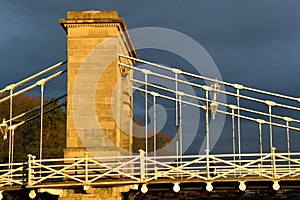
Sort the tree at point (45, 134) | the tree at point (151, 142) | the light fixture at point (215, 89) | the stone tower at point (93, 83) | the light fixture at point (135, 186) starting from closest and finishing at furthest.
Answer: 1. the light fixture at point (135, 186)
2. the stone tower at point (93, 83)
3. the light fixture at point (215, 89)
4. the tree at point (45, 134)
5. the tree at point (151, 142)

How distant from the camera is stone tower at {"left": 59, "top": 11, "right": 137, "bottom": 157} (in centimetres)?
2270

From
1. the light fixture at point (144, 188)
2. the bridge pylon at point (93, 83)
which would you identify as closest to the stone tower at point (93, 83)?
the bridge pylon at point (93, 83)

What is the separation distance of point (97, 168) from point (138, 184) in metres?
1.61

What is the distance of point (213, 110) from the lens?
23453 millimetres

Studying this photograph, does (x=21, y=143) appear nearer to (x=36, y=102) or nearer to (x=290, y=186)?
(x=36, y=102)

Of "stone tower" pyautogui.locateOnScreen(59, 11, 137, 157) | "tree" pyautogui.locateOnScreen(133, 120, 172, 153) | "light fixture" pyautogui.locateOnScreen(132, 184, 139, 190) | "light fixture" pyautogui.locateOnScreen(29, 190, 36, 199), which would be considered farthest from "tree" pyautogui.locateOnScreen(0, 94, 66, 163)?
"light fixture" pyautogui.locateOnScreen(132, 184, 139, 190)

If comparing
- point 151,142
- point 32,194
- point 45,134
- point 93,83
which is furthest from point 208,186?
point 151,142

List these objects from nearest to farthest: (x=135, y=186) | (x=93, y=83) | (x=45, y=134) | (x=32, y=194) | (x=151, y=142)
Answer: (x=32, y=194) → (x=135, y=186) → (x=93, y=83) → (x=45, y=134) → (x=151, y=142)

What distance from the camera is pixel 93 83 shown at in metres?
23.1

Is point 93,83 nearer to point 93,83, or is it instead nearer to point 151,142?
point 93,83

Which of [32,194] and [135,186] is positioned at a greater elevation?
[135,186]

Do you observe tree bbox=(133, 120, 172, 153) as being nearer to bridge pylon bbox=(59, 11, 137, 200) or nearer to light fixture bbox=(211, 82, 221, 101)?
light fixture bbox=(211, 82, 221, 101)

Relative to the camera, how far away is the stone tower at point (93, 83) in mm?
22703

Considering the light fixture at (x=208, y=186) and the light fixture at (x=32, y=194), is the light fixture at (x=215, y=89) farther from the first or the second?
the light fixture at (x=32, y=194)
